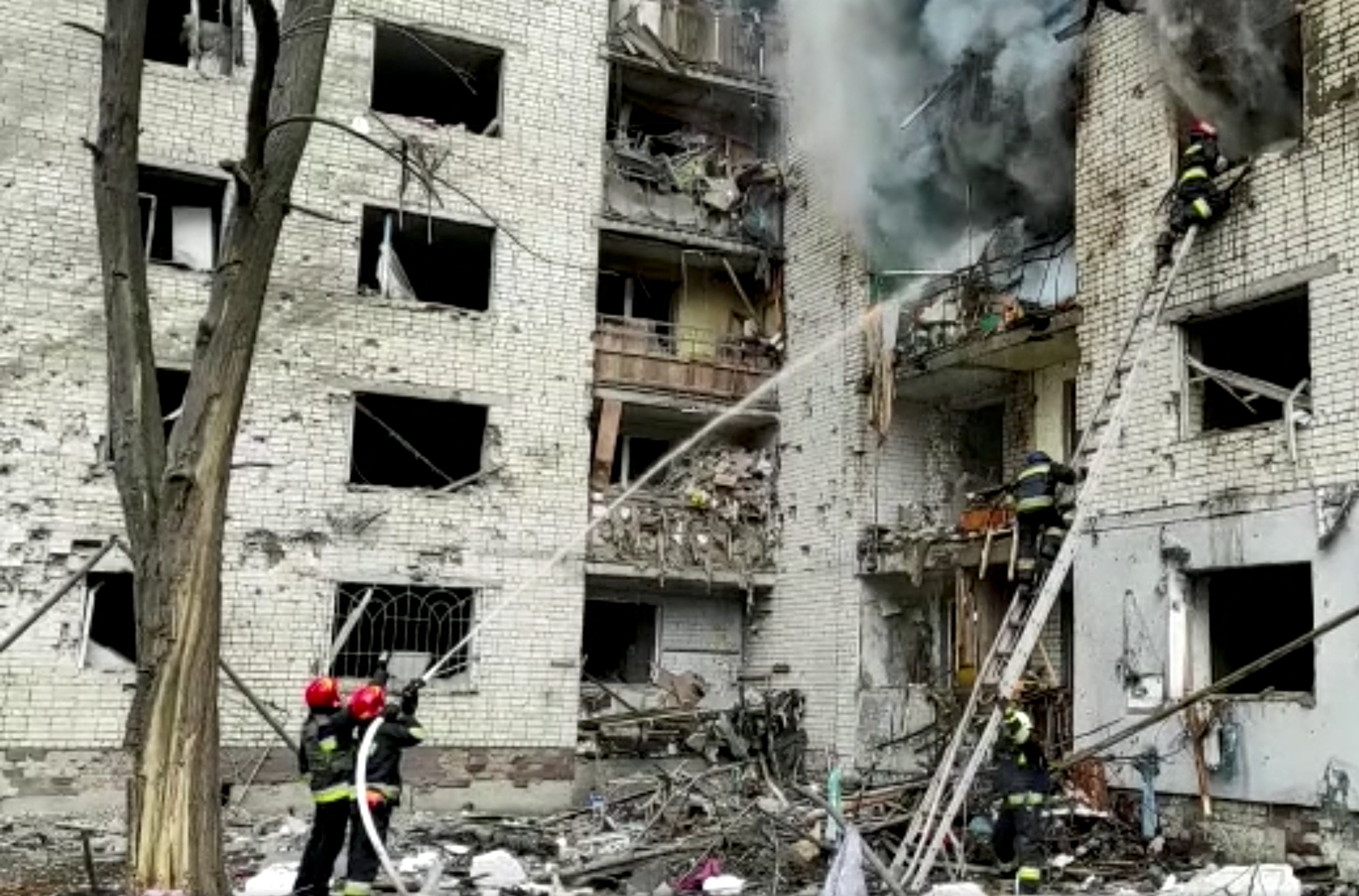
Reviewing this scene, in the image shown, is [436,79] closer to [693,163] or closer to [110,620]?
[693,163]

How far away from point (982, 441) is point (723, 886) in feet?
29.5

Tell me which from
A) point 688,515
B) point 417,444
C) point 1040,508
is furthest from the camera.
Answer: point 417,444

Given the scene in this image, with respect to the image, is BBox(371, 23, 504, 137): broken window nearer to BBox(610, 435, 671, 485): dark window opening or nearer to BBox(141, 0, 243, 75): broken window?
BBox(141, 0, 243, 75): broken window

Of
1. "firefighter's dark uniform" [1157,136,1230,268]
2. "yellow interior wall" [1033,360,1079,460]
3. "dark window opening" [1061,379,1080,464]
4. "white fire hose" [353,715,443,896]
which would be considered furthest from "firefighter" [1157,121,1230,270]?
"white fire hose" [353,715,443,896]

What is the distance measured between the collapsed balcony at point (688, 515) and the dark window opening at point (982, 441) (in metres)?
A: 2.71

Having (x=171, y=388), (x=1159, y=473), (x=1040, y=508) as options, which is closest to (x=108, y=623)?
(x=171, y=388)

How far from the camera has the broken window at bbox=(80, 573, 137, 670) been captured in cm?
1437

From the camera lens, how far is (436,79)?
18.6 metres

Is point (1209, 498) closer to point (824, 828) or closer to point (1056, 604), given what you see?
point (1056, 604)

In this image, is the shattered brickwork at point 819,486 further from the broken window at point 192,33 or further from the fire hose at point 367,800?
the fire hose at point 367,800

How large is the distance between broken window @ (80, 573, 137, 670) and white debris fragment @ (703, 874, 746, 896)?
7449 mm

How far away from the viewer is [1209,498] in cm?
1182

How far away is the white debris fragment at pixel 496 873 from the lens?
10.2 m

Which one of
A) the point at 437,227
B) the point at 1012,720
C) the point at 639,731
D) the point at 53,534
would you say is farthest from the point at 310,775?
the point at 437,227
